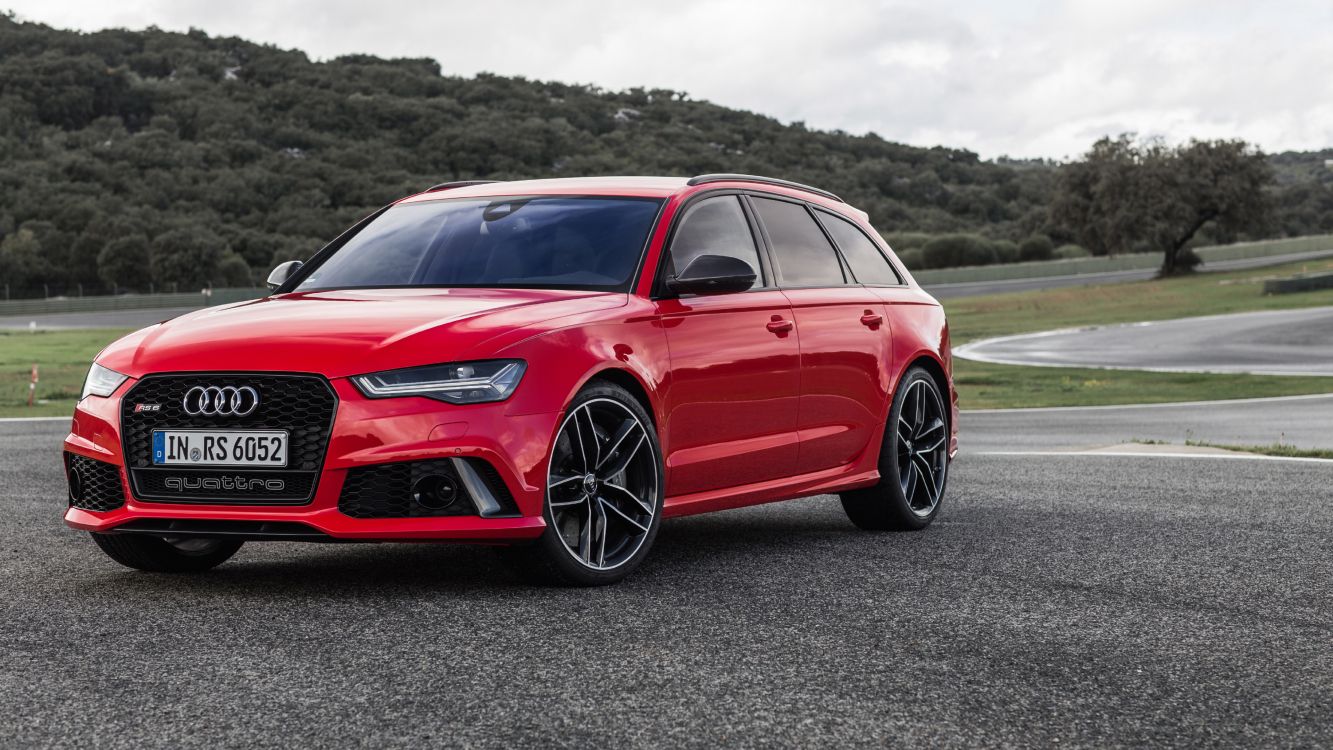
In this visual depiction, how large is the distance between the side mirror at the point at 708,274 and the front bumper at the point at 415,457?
3.63 feet

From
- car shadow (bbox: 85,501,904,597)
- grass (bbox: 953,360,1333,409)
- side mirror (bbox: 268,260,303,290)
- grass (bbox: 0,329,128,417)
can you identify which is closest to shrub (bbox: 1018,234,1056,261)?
grass (bbox: 0,329,128,417)

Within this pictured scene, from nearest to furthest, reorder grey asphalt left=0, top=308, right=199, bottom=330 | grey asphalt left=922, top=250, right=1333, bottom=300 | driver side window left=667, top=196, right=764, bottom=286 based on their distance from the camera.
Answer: driver side window left=667, top=196, right=764, bottom=286 < grey asphalt left=0, top=308, right=199, bottom=330 < grey asphalt left=922, top=250, right=1333, bottom=300

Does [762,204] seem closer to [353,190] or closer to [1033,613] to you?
[1033,613]

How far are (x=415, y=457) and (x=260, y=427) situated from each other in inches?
22.3

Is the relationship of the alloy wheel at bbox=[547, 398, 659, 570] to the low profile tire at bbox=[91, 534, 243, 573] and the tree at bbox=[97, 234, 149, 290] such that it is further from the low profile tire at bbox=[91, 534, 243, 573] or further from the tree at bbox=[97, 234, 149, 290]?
the tree at bbox=[97, 234, 149, 290]

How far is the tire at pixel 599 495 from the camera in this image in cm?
613

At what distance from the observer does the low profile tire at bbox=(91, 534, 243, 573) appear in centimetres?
654

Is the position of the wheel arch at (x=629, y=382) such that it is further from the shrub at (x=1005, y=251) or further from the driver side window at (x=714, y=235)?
the shrub at (x=1005, y=251)

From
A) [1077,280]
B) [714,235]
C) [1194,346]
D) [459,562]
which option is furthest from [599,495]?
[1077,280]

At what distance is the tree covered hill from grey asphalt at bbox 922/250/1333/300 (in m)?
6.82

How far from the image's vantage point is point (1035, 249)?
313 feet

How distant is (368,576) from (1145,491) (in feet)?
17.3

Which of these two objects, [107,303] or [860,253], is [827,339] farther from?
[107,303]

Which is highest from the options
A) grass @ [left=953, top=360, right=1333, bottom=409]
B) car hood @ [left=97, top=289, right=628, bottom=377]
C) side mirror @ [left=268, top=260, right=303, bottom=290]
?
side mirror @ [left=268, top=260, right=303, bottom=290]
